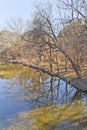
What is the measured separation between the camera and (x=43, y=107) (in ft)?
61.5

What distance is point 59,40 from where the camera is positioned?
32.8m

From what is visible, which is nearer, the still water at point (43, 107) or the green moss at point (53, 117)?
the green moss at point (53, 117)

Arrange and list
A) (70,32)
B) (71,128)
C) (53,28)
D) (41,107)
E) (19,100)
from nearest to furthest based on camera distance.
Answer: (71,128) < (41,107) < (19,100) < (70,32) < (53,28)

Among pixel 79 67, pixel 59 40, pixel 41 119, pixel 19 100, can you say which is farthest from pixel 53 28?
pixel 41 119

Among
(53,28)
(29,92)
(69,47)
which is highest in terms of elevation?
(53,28)

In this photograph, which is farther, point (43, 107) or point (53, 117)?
point (43, 107)

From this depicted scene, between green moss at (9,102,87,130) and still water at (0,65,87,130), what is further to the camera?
still water at (0,65,87,130)

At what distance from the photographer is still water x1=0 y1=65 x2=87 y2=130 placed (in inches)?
580

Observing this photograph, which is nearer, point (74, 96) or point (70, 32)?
point (74, 96)

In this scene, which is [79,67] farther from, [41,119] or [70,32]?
[41,119]

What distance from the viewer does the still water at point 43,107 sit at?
14.7 m

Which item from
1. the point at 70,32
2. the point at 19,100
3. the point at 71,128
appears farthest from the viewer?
the point at 70,32

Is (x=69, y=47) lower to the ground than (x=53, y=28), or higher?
lower

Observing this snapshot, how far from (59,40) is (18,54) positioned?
2585 centimetres
